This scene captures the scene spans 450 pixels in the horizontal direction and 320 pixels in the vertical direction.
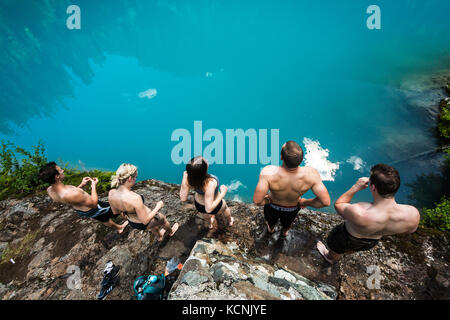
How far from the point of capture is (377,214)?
204cm

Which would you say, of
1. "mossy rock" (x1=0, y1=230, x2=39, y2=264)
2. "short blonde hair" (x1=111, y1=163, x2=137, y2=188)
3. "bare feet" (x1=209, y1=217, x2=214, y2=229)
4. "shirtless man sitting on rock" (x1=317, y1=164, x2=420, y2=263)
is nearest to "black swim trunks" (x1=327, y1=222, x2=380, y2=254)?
"shirtless man sitting on rock" (x1=317, y1=164, x2=420, y2=263)

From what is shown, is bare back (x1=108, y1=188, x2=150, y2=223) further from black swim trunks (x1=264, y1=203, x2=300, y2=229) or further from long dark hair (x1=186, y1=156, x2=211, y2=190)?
black swim trunks (x1=264, y1=203, x2=300, y2=229)

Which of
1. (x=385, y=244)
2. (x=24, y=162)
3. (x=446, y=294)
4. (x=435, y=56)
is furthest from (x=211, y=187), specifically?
(x=435, y=56)

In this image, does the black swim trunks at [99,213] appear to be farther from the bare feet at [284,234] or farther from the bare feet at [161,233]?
the bare feet at [284,234]

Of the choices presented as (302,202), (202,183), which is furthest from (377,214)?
(202,183)

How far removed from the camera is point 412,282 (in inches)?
101

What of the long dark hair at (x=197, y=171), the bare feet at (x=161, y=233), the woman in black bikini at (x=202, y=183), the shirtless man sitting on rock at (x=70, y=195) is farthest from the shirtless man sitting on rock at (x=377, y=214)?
the shirtless man sitting on rock at (x=70, y=195)

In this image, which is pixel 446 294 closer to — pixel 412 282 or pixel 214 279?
pixel 412 282

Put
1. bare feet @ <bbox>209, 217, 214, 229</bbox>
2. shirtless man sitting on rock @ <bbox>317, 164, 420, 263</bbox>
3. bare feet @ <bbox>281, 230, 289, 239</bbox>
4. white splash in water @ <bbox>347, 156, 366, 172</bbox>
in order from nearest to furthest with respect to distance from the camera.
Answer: shirtless man sitting on rock @ <bbox>317, 164, 420, 263</bbox>, bare feet @ <bbox>281, 230, 289, 239</bbox>, bare feet @ <bbox>209, 217, 214, 229</bbox>, white splash in water @ <bbox>347, 156, 366, 172</bbox>

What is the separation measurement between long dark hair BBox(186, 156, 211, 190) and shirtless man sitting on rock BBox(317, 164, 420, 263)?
218 centimetres

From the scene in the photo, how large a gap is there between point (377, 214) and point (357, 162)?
10811 millimetres

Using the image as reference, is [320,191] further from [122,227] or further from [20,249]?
[20,249]

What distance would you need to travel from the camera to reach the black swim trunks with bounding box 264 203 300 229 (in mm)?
2932
